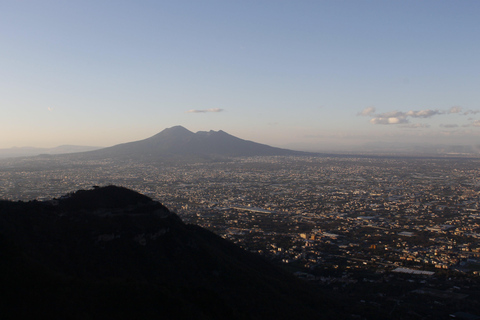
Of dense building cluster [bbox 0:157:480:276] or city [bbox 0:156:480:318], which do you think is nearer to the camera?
city [bbox 0:156:480:318]

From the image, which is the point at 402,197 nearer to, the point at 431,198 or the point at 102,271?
the point at 431,198

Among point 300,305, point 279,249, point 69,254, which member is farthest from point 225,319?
point 279,249

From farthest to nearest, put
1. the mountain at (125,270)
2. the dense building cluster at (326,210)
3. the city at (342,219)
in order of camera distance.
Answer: the dense building cluster at (326,210) < the city at (342,219) < the mountain at (125,270)

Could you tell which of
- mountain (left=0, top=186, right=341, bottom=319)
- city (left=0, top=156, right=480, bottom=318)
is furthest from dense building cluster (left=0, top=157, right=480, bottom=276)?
mountain (left=0, top=186, right=341, bottom=319)

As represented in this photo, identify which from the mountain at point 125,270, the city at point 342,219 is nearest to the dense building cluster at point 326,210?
the city at point 342,219

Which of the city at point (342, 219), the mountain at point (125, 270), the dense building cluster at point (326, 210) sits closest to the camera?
the mountain at point (125, 270)

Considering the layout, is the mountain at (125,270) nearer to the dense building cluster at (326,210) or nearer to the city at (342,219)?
the city at (342,219)

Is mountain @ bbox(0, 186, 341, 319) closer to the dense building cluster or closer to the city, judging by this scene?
the city

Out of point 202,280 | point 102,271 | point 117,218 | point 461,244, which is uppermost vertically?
point 117,218
